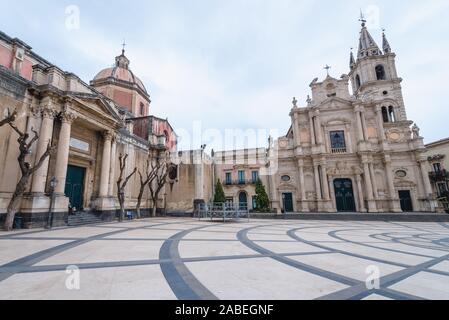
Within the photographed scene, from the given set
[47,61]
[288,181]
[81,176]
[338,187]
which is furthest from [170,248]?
[338,187]

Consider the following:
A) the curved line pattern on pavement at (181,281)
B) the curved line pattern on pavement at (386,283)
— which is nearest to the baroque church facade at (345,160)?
the curved line pattern on pavement at (386,283)

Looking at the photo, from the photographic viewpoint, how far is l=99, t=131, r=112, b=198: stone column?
14086 millimetres

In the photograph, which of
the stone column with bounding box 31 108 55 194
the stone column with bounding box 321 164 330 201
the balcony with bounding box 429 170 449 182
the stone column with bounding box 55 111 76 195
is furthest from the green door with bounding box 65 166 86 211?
the balcony with bounding box 429 170 449 182

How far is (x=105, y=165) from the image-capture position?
47.4ft

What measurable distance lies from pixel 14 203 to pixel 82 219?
342cm

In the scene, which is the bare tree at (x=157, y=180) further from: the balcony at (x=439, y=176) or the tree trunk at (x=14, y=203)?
the balcony at (x=439, y=176)

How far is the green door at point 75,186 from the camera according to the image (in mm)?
13164

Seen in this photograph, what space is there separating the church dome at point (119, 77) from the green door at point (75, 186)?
13.1 meters

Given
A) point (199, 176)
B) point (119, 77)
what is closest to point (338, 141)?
point (199, 176)

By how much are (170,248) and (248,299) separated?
3.37 metres

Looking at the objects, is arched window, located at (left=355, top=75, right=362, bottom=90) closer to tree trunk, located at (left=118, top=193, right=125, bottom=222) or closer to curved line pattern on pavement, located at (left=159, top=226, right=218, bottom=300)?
tree trunk, located at (left=118, top=193, right=125, bottom=222)

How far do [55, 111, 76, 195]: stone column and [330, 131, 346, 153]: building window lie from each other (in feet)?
84.9

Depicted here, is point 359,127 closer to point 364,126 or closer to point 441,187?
point 364,126

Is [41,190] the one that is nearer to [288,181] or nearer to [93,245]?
[93,245]
